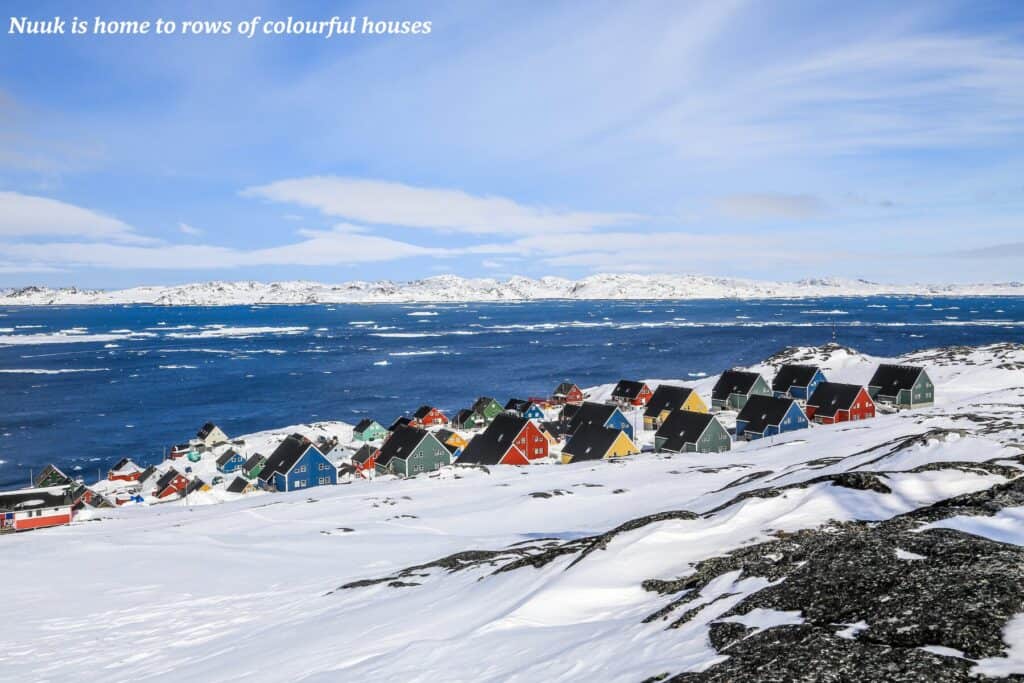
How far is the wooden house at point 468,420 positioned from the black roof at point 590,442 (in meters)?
25.9

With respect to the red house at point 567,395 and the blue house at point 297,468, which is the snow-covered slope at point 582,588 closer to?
the blue house at point 297,468

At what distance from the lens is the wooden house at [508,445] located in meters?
57.4

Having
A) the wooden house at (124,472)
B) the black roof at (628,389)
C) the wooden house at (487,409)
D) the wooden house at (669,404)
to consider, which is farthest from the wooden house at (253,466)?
the black roof at (628,389)

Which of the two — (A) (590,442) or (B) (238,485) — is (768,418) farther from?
(B) (238,485)

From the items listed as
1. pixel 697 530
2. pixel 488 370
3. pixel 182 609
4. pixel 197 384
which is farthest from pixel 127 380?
pixel 697 530

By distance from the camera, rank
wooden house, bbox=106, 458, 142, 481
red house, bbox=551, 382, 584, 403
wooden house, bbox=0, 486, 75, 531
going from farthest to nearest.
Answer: red house, bbox=551, 382, 584, 403 → wooden house, bbox=106, 458, 142, 481 → wooden house, bbox=0, 486, 75, 531

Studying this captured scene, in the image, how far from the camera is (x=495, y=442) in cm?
5859

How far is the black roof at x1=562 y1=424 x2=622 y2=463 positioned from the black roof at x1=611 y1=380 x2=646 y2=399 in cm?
2773

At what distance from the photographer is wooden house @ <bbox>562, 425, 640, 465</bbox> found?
180 ft

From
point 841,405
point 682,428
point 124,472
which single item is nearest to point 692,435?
point 682,428

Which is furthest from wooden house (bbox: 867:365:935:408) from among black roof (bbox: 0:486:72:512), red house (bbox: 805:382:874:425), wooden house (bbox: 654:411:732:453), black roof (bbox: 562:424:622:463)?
black roof (bbox: 0:486:72:512)

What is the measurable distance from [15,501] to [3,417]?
5888 centimetres

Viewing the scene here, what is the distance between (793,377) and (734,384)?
25.7 ft

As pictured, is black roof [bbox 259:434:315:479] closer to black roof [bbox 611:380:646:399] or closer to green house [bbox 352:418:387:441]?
green house [bbox 352:418:387:441]
